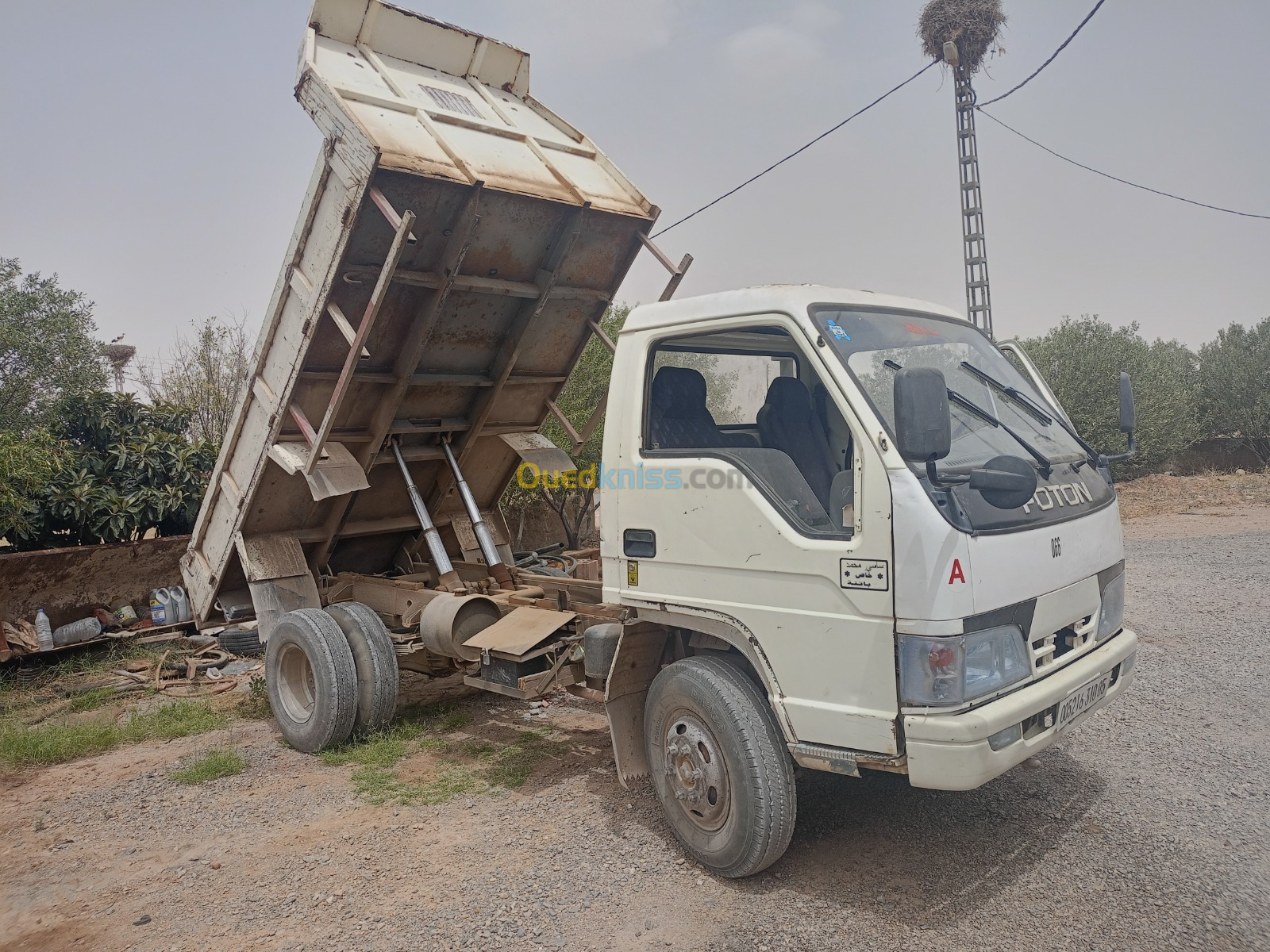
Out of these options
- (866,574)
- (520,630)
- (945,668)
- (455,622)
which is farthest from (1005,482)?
(455,622)

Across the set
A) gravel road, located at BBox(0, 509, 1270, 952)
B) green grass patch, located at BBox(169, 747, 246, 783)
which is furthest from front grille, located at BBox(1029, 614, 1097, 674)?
green grass patch, located at BBox(169, 747, 246, 783)

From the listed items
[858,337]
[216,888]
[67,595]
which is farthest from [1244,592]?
[67,595]

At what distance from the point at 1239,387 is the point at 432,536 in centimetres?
2375

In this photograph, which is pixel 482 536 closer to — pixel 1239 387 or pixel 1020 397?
pixel 1020 397

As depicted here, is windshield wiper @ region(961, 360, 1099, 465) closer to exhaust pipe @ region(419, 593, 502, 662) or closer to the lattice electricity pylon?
exhaust pipe @ region(419, 593, 502, 662)

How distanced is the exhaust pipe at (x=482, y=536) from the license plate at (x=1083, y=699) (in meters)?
3.52

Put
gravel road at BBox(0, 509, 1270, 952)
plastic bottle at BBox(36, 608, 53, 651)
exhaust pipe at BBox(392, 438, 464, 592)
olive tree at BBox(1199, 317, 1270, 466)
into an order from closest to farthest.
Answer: gravel road at BBox(0, 509, 1270, 952)
exhaust pipe at BBox(392, 438, 464, 592)
plastic bottle at BBox(36, 608, 53, 651)
olive tree at BBox(1199, 317, 1270, 466)

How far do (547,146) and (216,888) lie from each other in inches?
179

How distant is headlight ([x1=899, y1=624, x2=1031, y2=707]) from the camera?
2.95m

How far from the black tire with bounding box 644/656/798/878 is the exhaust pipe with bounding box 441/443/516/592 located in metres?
2.26

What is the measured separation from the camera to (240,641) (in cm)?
683

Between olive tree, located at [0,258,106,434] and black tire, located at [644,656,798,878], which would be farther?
olive tree, located at [0,258,106,434]

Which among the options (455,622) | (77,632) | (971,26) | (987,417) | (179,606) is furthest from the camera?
(971,26)

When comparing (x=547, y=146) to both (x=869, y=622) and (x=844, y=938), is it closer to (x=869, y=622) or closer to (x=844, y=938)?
(x=869, y=622)
